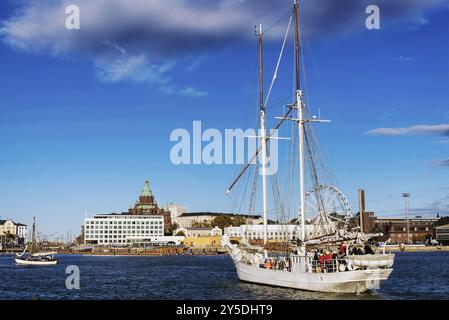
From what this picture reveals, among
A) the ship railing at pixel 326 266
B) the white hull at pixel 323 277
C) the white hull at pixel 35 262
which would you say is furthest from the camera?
the white hull at pixel 35 262

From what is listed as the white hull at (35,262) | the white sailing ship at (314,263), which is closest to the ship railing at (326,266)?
the white sailing ship at (314,263)

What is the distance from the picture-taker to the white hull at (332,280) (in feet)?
176

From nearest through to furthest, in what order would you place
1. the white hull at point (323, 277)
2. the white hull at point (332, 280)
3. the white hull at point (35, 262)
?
the white hull at point (323, 277), the white hull at point (332, 280), the white hull at point (35, 262)

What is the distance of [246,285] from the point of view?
2800 inches

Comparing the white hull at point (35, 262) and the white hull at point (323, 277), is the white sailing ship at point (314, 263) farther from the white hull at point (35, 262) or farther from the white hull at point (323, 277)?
the white hull at point (35, 262)

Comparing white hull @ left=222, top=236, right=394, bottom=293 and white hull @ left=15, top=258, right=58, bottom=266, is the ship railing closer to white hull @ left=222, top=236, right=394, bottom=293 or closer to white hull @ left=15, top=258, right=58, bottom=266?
white hull @ left=222, top=236, right=394, bottom=293

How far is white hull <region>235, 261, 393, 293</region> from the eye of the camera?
176 ft

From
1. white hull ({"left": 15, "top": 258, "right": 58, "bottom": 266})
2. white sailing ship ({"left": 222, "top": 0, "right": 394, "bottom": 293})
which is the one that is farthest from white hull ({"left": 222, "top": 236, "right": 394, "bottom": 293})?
white hull ({"left": 15, "top": 258, "right": 58, "bottom": 266})

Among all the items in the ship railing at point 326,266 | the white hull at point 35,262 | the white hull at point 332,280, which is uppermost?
the ship railing at point 326,266

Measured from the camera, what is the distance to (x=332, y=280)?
55.2 meters
